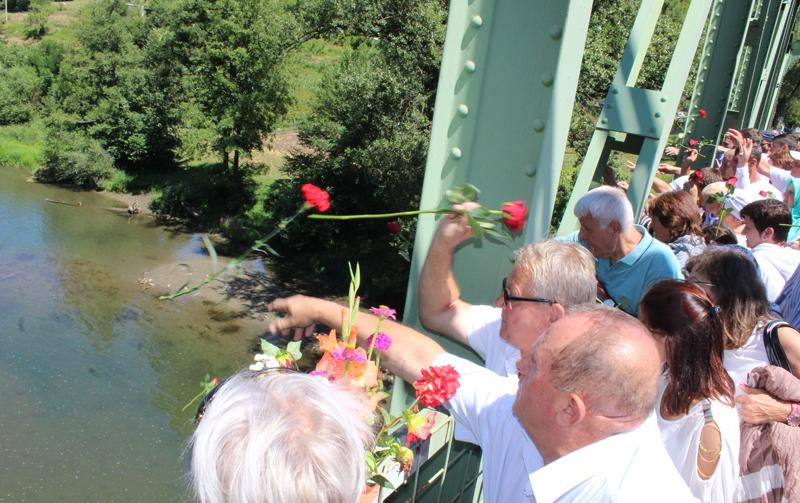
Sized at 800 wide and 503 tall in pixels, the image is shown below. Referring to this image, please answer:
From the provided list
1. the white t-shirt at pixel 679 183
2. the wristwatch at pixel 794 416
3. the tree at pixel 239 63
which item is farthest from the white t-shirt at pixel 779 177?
the tree at pixel 239 63

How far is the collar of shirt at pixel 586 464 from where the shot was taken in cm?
132

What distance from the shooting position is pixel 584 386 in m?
1.31

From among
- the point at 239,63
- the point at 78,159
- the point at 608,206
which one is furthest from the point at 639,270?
the point at 78,159

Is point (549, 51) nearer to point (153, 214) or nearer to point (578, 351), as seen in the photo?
point (578, 351)

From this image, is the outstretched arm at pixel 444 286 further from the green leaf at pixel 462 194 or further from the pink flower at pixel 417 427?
the pink flower at pixel 417 427

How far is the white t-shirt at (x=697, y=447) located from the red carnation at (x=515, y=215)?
66 cm

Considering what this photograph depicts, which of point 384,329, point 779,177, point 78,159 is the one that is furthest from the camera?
point 78,159

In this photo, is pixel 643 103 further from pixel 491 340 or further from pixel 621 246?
pixel 491 340

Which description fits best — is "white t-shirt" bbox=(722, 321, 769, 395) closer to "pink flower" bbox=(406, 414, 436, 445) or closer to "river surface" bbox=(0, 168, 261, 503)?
"pink flower" bbox=(406, 414, 436, 445)

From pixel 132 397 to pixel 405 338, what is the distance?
41.9ft

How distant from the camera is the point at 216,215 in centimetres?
2081

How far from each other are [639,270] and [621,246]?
13 centimetres

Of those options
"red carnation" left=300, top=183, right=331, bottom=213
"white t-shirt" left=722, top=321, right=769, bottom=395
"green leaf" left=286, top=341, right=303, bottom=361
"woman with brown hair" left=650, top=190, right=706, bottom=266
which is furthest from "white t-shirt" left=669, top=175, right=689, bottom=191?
"green leaf" left=286, top=341, right=303, bottom=361

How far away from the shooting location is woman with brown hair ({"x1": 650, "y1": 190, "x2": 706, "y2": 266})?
352cm
